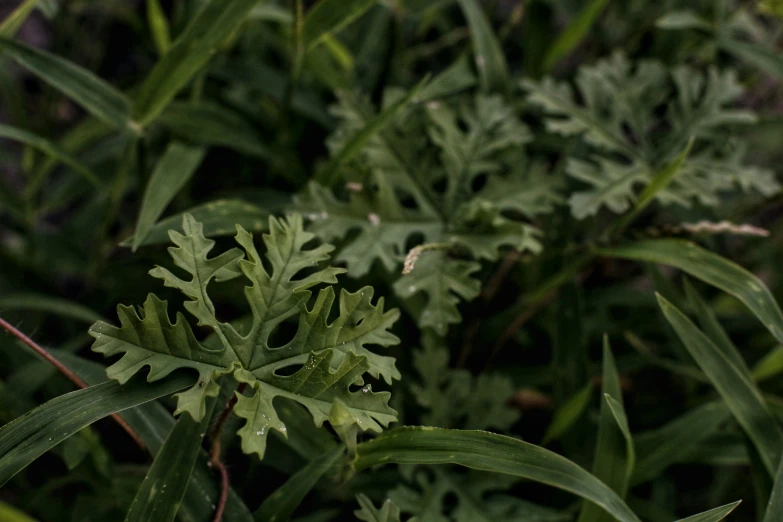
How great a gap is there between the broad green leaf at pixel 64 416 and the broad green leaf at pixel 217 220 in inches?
11.0

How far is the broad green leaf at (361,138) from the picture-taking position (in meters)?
1.19

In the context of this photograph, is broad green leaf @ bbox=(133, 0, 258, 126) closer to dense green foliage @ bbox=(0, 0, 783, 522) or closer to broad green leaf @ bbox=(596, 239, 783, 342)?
dense green foliage @ bbox=(0, 0, 783, 522)

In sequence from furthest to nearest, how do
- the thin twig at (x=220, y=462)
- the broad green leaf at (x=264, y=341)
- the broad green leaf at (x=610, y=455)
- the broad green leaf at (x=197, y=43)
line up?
the broad green leaf at (x=197, y=43) → the broad green leaf at (x=610, y=455) → the thin twig at (x=220, y=462) → the broad green leaf at (x=264, y=341)

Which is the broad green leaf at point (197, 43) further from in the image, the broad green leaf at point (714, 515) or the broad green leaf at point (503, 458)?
the broad green leaf at point (714, 515)

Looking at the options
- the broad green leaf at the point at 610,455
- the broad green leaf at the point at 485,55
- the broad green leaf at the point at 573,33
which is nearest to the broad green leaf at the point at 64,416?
the broad green leaf at the point at 610,455

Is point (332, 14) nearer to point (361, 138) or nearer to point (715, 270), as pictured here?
point (361, 138)

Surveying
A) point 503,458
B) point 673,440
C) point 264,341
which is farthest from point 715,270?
point 264,341

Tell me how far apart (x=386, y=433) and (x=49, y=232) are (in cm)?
116

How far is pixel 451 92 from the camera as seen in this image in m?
1.46

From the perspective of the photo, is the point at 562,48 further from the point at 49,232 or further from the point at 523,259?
the point at 49,232

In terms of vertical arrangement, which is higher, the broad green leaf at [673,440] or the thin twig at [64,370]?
the thin twig at [64,370]

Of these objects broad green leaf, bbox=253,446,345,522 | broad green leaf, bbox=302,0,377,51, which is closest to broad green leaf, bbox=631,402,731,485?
broad green leaf, bbox=253,446,345,522

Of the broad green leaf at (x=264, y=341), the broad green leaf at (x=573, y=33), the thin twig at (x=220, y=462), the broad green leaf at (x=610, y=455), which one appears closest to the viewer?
the broad green leaf at (x=264, y=341)

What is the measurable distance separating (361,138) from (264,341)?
498 millimetres
